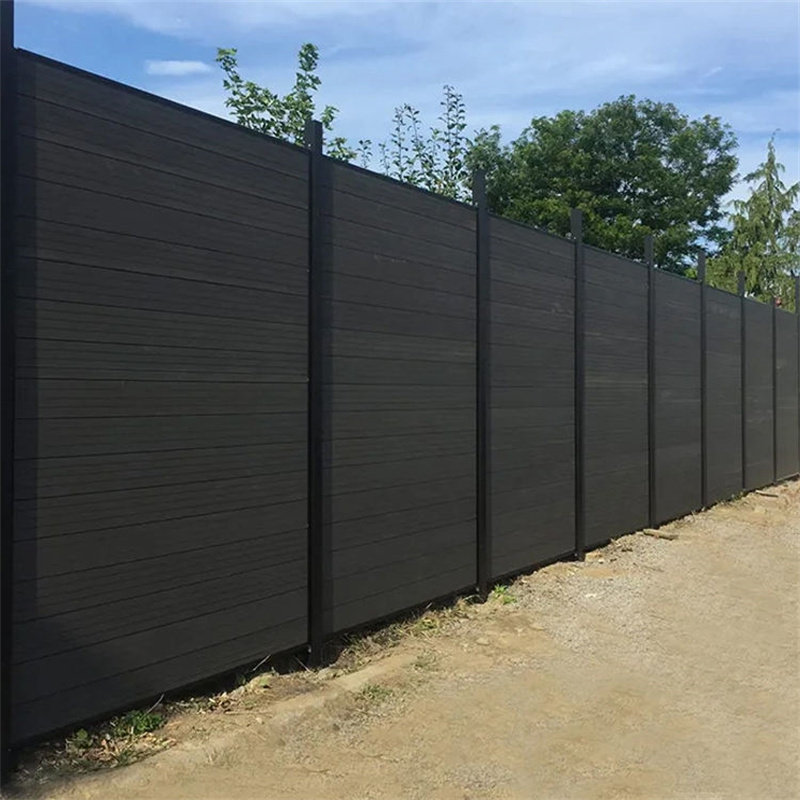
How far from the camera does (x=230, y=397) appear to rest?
12.5ft

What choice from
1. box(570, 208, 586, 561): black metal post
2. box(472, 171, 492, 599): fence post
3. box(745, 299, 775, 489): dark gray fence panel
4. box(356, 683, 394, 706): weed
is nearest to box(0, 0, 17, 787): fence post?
box(356, 683, 394, 706): weed

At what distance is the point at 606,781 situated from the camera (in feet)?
10.8

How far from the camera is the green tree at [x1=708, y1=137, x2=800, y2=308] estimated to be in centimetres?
2280

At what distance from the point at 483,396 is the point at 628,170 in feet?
71.5

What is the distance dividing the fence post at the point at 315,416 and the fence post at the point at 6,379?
5.24 feet

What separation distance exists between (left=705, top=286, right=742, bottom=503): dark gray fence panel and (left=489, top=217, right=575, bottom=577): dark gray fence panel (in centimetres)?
395

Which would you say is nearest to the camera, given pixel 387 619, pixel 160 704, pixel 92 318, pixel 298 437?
pixel 92 318

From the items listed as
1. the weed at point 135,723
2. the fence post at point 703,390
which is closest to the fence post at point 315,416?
the weed at point 135,723

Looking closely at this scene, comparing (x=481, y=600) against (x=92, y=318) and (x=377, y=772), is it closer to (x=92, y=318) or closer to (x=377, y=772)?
(x=377, y=772)

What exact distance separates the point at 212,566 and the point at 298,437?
81cm

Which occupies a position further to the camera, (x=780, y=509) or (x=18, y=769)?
(x=780, y=509)

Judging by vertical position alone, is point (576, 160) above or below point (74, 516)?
above

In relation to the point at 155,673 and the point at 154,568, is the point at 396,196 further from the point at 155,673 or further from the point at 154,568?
the point at 155,673

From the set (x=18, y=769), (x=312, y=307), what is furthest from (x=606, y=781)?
(x=312, y=307)
